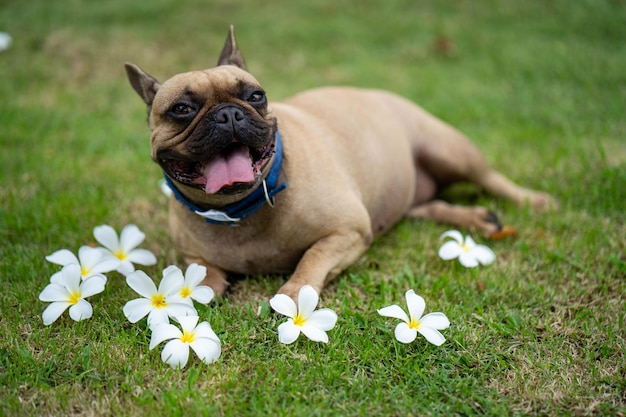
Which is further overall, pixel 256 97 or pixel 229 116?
pixel 256 97

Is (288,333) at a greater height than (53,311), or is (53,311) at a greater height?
(288,333)

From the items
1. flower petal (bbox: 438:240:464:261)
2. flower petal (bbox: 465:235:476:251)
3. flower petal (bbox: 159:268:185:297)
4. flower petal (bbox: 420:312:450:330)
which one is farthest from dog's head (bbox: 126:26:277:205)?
flower petal (bbox: 465:235:476:251)

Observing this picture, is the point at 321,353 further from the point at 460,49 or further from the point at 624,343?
the point at 460,49

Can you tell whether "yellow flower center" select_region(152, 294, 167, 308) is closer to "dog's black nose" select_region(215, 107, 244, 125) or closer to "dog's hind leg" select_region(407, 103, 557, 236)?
"dog's black nose" select_region(215, 107, 244, 125)

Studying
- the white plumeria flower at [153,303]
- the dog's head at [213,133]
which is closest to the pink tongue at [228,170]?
the dog's head at [213,133]

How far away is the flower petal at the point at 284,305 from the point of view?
8.91 feet

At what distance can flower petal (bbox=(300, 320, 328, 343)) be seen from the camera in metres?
2.62

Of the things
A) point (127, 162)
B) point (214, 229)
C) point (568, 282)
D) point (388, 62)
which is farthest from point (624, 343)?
point (388, 62)

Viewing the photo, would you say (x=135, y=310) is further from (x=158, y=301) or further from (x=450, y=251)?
(x=450, y=251)

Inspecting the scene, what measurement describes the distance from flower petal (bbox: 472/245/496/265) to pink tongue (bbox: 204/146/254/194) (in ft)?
4.67

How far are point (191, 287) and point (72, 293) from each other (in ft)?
1.80

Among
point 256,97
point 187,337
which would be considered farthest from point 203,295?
point 256,97

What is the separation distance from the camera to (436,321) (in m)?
2.75

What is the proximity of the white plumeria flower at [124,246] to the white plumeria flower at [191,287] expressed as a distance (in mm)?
535
